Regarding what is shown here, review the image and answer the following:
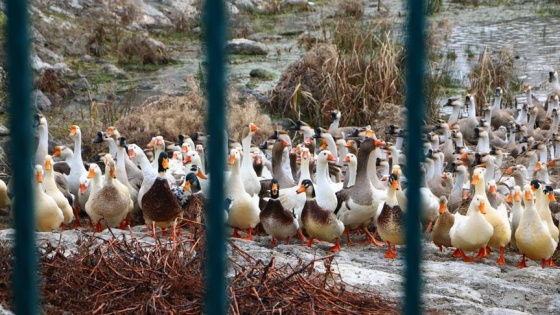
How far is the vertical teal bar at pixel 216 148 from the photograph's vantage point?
4.29 ft

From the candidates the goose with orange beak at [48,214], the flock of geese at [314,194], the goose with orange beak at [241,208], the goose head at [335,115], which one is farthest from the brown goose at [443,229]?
the goose head at [335,115]

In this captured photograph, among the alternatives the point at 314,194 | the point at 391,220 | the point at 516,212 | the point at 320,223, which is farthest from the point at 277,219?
the point at 516,212

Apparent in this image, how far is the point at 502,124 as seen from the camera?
13.2 meters

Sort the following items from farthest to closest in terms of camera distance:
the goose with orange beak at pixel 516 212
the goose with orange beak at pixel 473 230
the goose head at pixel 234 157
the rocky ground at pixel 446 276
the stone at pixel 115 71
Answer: the stone at pixel 115 71 → the goose head at pixel 234 157 → the goose with orange beak at pixel 516 212 → the goose with orange beak at pixel 473 230 → the rocky ground at pixel 446 276

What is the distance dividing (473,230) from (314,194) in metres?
1.29

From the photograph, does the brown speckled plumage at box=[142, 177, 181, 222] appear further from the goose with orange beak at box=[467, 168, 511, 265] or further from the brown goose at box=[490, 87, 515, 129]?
the brown goose at box=[490, 87, 515, 129]

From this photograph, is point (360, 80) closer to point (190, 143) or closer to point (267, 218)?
point (190, 143)

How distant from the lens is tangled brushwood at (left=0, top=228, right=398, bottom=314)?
4.47 metres

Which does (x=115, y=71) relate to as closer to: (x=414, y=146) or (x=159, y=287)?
(x=159, y=287)

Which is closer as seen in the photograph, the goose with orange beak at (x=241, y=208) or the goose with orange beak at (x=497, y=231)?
the goose with orange beak at (x=497, y=231)

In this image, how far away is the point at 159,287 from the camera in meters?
4.54

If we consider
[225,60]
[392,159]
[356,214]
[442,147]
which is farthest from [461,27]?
[225,60]

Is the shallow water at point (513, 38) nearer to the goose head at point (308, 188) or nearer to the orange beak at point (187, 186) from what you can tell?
the goose head at point (308, 188)

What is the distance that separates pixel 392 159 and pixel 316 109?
299 centimetres
